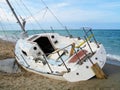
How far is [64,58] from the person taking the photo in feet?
52.8

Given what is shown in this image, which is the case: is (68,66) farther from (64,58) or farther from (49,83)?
(64,58)

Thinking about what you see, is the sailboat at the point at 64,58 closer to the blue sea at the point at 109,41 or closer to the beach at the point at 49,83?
the beach at the point at 49,83

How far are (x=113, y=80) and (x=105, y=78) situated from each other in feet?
1.38

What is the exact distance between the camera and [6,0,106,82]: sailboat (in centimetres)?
1327

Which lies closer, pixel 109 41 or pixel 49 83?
pixel 49 83

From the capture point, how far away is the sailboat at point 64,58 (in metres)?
13.3

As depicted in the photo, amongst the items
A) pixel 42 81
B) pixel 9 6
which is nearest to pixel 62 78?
pixel 42 81

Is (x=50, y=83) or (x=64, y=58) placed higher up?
(x=50, y=83)

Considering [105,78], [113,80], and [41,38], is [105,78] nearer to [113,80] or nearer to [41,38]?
[113,80]

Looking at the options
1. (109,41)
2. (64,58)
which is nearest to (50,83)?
(64,58)

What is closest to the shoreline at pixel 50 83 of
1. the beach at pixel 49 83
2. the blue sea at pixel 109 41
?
the beach at pixel 49 83

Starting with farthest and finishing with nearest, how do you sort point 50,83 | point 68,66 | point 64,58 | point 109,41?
point 109,41
point 64,58
point 68,66
point 50,83

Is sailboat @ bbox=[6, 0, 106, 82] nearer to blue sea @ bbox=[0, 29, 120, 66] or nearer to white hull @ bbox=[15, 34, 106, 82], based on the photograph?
white hull @ bbox=[15, 34, 106, 82]

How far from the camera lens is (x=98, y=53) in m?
13.9
